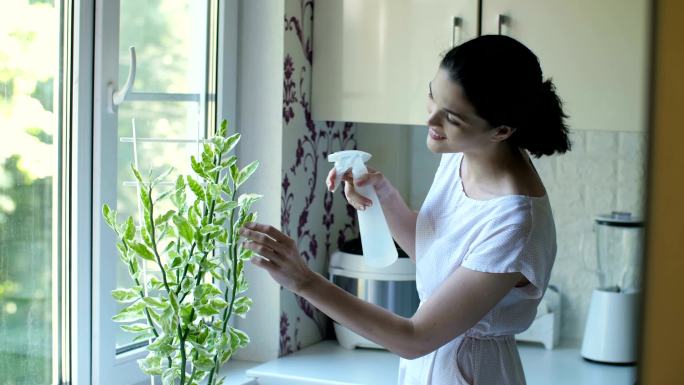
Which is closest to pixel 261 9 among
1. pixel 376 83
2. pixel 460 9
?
pixel 376 83

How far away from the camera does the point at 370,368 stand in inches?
83.3

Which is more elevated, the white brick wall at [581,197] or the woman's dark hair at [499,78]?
the woman's dark hair at [499,78]

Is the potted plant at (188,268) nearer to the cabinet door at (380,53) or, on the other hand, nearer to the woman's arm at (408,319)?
the woman's arm at (408,319)

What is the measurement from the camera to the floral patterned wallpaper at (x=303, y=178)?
85.5 inches

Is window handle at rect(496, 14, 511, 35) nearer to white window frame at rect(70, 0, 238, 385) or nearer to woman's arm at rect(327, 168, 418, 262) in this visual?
woman's arm at rect(327, 168, 418, 262)

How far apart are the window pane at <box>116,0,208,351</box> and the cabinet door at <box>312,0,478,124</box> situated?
0.34 metres

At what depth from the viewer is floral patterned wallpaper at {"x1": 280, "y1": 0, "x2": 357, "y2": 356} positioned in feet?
7.13

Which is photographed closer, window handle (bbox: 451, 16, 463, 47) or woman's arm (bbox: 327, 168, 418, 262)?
woman's arm (bbox: 327, 168, 418, 262)

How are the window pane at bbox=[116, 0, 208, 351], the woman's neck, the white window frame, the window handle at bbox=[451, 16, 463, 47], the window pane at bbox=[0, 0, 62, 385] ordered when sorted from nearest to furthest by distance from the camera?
the woman's neck < the window pane at bbox=[0, 0, 62, 385] < the white window frame < the window pane at bbox=[116, 0, 208, 351] < the window handle at bbox=[451, 16, 463, 47]

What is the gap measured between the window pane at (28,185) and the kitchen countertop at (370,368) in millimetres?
564

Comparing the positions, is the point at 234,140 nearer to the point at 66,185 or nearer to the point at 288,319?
the point at 66,185

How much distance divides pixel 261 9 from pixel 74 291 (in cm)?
88

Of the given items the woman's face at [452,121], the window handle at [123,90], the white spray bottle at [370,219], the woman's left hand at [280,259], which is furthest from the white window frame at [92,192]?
the woman's face at [452,121]

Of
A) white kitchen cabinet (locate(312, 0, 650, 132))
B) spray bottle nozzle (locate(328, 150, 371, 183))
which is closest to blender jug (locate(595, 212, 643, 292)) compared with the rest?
white kitchen cabinet (locate(312, 0, 650, 132))
